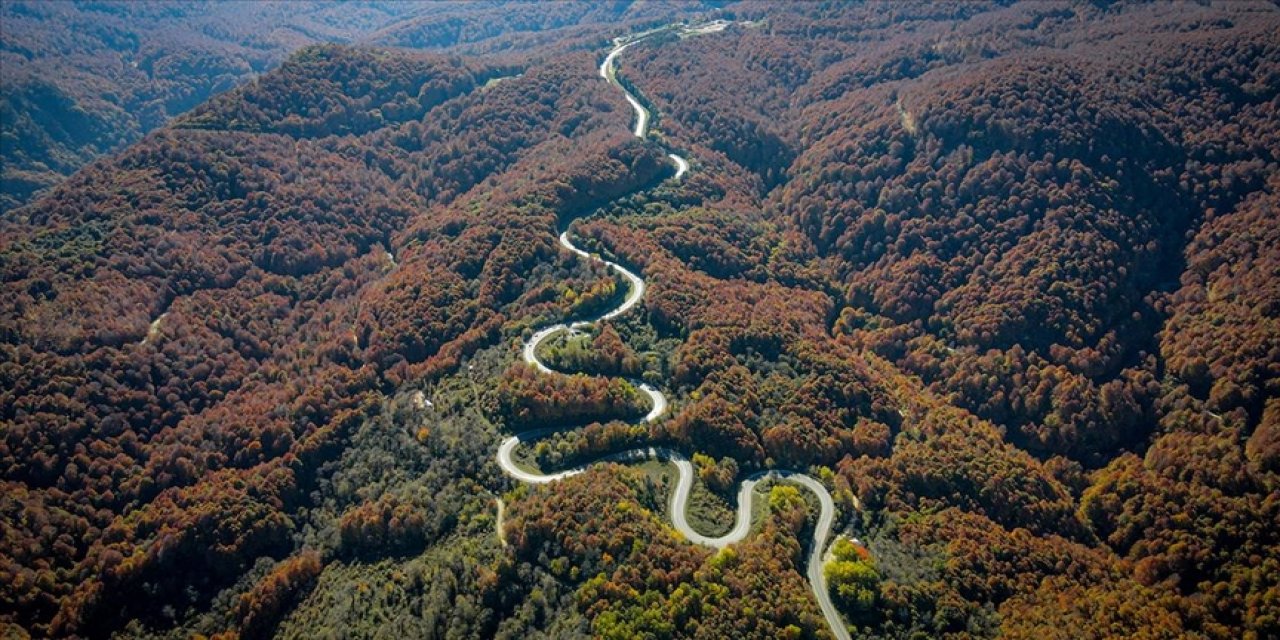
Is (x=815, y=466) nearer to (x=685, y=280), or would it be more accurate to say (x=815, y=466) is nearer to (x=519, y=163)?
(x=685, y=280)

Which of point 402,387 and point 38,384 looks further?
point 402,387

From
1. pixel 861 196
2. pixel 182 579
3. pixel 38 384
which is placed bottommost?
pixel 182 579

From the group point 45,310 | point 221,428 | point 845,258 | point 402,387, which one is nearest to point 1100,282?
point 845,258

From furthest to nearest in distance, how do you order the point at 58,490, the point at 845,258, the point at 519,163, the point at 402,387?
the point at 519,163
the point at 845,258
the point at 402,387
the point at 58,490

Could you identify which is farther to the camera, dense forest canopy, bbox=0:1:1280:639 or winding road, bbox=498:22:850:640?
winding road, bbox=498:22:850:640

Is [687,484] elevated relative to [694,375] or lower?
lower

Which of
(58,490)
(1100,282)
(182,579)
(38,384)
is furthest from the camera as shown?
(1100,282)

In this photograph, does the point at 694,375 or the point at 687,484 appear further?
the point at 694,375

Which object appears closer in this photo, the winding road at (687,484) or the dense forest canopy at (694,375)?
the dense forest canopy at (694,375)
